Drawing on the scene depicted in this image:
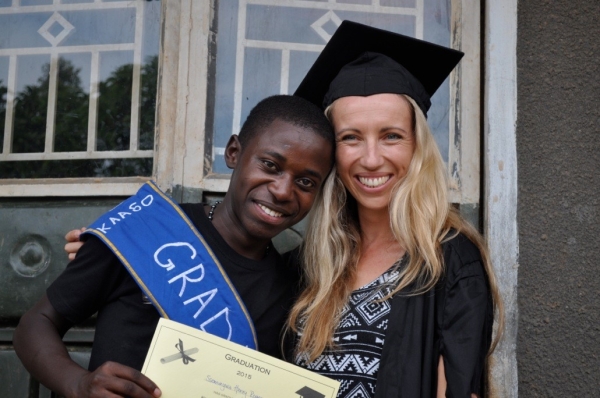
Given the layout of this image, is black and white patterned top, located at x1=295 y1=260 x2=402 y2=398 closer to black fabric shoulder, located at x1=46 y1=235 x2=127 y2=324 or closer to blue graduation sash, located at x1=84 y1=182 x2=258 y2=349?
blue graduation sash, located at x1=84 y1=182 x2=258 y2=349

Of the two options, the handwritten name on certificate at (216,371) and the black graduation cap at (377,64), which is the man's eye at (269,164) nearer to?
the black graduation cap at (377,64)

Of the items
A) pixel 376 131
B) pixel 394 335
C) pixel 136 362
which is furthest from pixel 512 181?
pixel 136 362

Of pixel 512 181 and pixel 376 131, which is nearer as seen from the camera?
pixel 376 131

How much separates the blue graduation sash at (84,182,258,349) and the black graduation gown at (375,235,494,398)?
46 centimetres

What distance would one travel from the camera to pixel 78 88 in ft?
10.6

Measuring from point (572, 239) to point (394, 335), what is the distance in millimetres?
1067

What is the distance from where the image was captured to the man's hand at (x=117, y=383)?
176 centimetres

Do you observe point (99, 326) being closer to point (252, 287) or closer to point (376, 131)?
point (252, 287)

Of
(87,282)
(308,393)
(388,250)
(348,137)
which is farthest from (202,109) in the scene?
(308,393)

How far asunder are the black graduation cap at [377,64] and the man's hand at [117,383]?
1.24 metres

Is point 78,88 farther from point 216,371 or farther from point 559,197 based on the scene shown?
point 559,197

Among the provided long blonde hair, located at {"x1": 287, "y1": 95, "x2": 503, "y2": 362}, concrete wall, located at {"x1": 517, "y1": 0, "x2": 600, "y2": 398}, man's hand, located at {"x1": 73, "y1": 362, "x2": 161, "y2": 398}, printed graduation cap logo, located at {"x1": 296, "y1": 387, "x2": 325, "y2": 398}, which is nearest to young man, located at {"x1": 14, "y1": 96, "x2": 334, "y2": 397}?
man's hand, located at {"x1": 73, "y1": 362, "x2": 161, "y2": 398}

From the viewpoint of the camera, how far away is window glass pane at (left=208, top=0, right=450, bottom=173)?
3143 millimetres

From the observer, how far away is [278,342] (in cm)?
233
